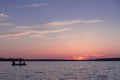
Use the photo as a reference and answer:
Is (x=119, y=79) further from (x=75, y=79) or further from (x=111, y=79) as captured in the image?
(x=75, y=79)

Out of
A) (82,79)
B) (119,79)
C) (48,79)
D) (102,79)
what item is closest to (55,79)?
(48,79)

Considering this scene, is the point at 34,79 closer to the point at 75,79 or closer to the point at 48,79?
the point at 48,79

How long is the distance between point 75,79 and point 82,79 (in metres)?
1.34

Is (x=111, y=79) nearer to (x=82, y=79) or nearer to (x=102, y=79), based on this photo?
(x=102, y=79)

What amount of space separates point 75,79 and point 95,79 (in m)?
3.79

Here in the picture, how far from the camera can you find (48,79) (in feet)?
156

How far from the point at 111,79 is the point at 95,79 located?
2.98 metres

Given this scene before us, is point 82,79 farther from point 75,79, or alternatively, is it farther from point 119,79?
point 119,79

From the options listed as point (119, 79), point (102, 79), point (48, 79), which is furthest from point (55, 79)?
point (119, 79)

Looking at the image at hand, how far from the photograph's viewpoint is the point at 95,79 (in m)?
47.4

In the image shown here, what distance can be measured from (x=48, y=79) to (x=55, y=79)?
1362 mm

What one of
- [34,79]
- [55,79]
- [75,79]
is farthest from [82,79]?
[34,79]

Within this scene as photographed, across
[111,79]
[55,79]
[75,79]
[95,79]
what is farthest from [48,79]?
[111,79]

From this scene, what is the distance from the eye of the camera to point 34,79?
156 feet
